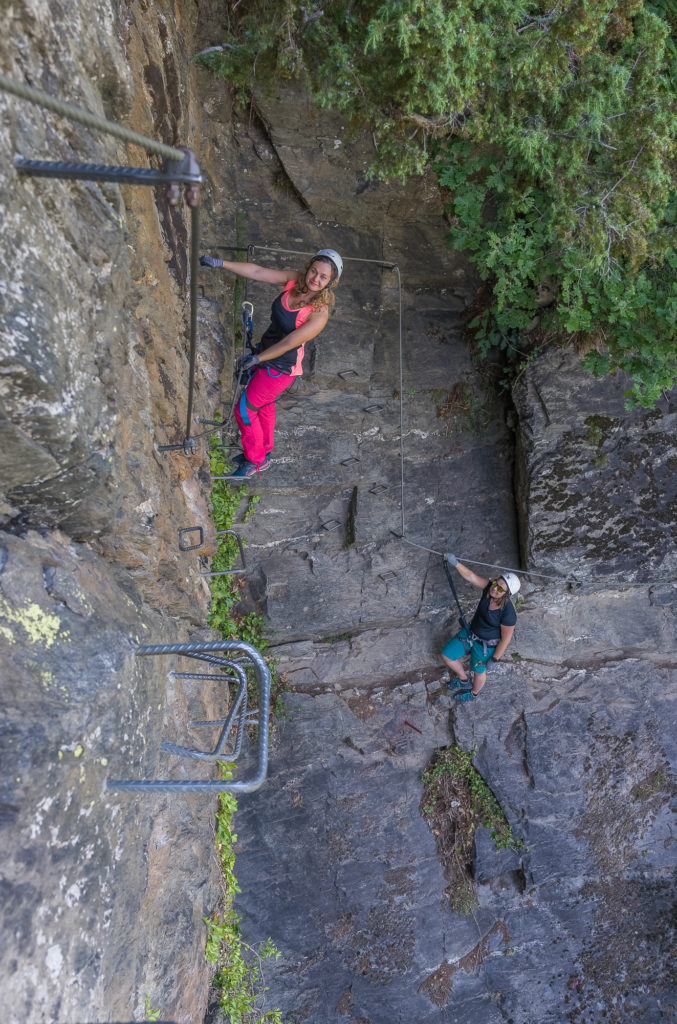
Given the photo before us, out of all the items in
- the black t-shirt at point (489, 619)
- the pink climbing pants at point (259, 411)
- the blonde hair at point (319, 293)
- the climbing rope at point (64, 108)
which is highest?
the climbing rope at point (64, 108)

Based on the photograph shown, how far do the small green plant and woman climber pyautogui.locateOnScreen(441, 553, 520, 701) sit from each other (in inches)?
150

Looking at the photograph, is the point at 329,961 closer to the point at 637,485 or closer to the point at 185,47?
the point at 637,485

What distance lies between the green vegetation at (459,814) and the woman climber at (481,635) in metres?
0.75

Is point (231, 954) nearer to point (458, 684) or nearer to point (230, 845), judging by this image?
point (230, 845)

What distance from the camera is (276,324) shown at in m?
4.71

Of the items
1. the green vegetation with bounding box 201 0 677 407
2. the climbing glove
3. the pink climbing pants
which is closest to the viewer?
the green vegetation with bounding box 201 0 677 407

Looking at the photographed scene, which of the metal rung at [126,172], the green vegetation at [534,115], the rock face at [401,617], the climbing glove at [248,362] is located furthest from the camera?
the rock face at [401,617]

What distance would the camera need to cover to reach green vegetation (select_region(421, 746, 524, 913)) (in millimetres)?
6488

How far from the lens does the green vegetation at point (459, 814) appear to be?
649cm

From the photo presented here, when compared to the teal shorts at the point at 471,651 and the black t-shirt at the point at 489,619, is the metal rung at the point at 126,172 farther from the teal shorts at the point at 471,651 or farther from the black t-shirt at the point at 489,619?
the teal shorts at the point at 471,651

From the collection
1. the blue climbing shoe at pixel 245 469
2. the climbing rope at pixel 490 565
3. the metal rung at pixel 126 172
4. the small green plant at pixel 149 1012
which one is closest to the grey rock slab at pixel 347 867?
the climbing rope at pixel 490 565

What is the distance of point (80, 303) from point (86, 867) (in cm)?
248

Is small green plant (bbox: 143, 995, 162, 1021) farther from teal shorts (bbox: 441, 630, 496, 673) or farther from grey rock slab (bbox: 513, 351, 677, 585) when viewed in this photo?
grey rock slab (bbox: 513, 351, 677, 585)

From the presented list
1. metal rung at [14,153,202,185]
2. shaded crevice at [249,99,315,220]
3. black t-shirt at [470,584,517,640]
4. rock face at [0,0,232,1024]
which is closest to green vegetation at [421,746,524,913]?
black t-shirt at [470,584,517,640]
